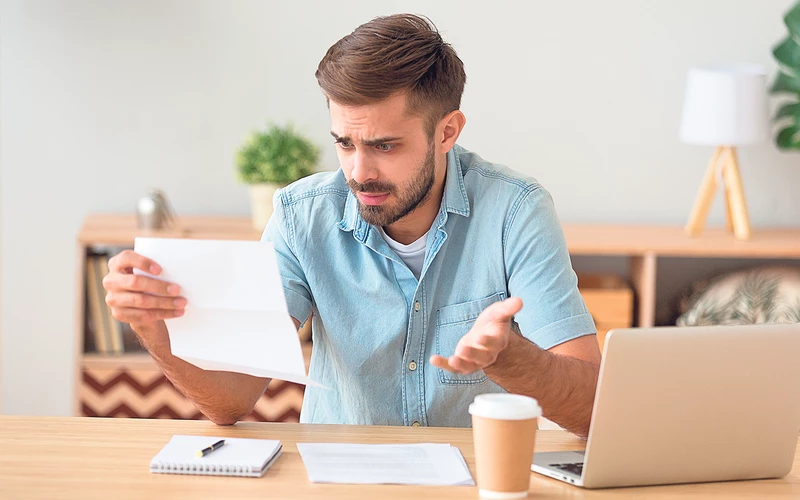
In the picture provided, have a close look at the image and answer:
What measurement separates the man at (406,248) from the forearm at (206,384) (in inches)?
1.2

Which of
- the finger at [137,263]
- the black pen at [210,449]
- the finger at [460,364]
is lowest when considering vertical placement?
the black pen at [210,449]

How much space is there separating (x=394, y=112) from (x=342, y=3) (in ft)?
5.07

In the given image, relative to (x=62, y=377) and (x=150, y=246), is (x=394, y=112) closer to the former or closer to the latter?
(x=150, y=246)

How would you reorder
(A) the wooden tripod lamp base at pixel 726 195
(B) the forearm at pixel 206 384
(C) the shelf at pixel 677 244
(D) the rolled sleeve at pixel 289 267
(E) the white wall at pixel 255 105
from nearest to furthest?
(B) the forearm at pixel 206 384 < (D) the rolled sleeve at pixel 289 267 < (C) the shelf at pixel 677 244 < (A) the wooden tripod lamp base at pixel 726 195 < (E) the white wall at pixel 255 105

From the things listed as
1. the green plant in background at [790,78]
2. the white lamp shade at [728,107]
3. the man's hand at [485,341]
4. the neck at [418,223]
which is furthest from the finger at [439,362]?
the green plant in background at [790,78]

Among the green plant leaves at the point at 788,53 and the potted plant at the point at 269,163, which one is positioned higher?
the green plant leaves at the point at 788,53

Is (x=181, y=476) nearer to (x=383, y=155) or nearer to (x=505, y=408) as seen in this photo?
(x=505, y=408)

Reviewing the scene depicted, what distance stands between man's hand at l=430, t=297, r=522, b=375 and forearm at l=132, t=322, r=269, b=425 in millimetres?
412

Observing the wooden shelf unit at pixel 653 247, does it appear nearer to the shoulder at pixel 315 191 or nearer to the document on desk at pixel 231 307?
→ the shoulder at pixel 315 191

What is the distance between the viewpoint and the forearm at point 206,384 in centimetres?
Answer: 148

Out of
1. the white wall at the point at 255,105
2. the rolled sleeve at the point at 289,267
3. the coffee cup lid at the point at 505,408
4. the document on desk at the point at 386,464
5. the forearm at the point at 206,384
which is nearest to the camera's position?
the coffee cup lid at the point at 505,408

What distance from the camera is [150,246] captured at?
52.2 inches

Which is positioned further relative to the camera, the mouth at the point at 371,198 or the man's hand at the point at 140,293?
the mouth at the point at 371,198

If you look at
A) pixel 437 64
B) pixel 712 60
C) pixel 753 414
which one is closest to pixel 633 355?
pixel 753 414
